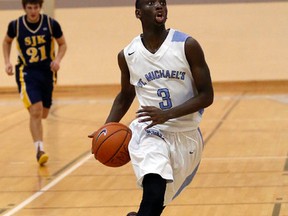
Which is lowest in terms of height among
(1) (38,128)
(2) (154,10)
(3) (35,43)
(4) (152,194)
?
(1) (38,128)

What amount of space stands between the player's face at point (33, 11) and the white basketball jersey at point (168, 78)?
12.6 feet

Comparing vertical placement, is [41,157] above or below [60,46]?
below

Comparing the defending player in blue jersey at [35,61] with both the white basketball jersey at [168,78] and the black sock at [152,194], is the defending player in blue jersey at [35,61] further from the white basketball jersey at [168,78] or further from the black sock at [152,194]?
the black sock at [152,194]

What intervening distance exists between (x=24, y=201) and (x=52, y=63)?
6.58 feet

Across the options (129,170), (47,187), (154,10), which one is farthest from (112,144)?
(129,170)

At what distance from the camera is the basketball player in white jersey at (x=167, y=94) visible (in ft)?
14.7

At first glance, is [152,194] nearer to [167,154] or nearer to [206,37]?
[167,154]

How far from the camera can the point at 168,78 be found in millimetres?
4645

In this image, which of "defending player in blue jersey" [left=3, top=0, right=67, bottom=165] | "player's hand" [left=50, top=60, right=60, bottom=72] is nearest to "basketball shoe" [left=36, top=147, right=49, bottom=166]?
"defending player in blue jersey" [left=3, top=0, right=67, bottom=165]

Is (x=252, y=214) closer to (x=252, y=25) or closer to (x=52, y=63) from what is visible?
(x=52, y=63)

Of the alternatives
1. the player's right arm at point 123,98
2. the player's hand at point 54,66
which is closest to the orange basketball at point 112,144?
the player's right arm at point 123,98

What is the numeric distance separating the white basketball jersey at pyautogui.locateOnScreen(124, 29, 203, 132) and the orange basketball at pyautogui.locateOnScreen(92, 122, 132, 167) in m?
0.22

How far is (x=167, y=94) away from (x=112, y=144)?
44 centimetres

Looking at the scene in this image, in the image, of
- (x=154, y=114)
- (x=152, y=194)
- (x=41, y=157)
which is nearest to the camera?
(x=152, y=194)
